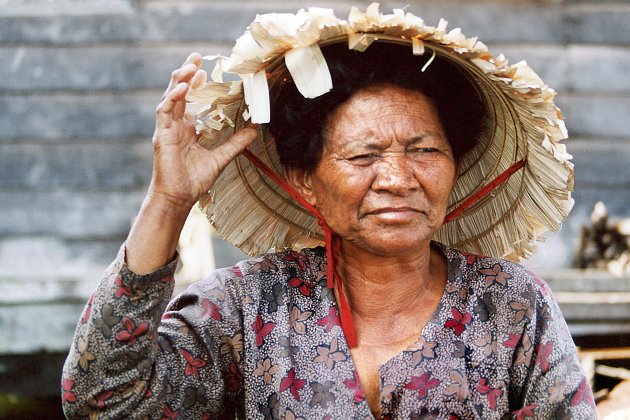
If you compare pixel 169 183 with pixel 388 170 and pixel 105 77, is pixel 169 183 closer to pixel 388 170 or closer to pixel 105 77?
pixel 388 170

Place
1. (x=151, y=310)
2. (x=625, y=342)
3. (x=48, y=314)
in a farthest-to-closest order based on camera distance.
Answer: (x=48, y=314), (x=625, y=342), (x=151, y=310)

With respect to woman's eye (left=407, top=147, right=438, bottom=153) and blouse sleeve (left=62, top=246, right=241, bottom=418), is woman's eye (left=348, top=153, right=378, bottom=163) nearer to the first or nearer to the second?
woman's eye (left=407, top=147, right=438, bottom=153)

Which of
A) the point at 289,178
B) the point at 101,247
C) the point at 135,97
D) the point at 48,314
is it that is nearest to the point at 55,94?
the point at 135,97

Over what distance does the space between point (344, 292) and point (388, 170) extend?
39 centimetres

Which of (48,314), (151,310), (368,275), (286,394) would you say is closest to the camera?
(151,310)

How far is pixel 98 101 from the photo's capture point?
5.01m

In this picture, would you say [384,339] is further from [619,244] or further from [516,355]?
[619,244]

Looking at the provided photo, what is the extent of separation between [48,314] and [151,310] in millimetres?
2990

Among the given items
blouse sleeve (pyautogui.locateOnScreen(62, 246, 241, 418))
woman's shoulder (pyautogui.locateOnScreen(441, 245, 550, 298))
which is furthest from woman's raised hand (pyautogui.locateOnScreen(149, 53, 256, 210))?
woman's shoulder (pyautogui.locateOnScreen(441, 245, 550, 298))

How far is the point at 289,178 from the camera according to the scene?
250 centimetres

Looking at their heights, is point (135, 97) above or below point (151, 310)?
above

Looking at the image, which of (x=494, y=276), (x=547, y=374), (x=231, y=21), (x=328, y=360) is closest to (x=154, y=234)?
(x=328, y=360)

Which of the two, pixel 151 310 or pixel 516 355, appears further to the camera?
pixel 516 355

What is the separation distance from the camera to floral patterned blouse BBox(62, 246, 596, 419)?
7.02 feet
